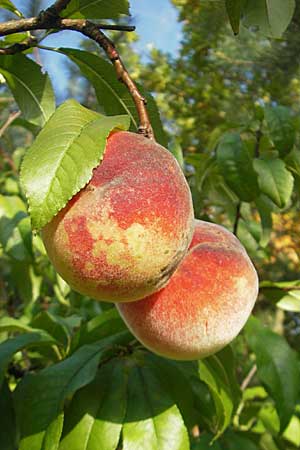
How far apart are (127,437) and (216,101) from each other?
2.88 metres

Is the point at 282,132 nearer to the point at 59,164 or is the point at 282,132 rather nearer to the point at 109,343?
the point at 109,343

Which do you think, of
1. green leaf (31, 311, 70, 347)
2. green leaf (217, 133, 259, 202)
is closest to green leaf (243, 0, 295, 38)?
green leaf (217, 133, 259, 202)

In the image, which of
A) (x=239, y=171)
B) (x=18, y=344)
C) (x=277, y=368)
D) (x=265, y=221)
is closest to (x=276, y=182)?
(x=239, y=171)

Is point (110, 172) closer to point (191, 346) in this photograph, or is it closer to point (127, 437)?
point (191, 346)

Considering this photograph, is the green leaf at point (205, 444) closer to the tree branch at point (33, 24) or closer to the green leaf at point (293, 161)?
the green leaf at point (293, 161)

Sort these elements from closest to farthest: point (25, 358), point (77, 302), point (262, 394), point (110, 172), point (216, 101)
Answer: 1. point (110, 172)
2. point (25, 358)
3. point (77, 302)
4. point (262, 394)
5. point (216, 101)

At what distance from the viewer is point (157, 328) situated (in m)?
0.77

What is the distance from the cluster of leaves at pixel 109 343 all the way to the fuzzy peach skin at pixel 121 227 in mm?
34

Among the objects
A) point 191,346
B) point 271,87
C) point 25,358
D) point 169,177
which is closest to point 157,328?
point 191,346

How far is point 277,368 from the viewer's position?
1085mm

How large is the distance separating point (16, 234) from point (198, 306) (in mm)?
726

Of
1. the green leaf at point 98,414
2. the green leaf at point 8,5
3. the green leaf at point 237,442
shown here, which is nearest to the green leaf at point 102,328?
the green leaf at point 98,414

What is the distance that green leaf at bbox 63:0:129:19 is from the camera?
80 cm

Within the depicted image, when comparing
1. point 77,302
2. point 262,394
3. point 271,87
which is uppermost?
point 77,302
